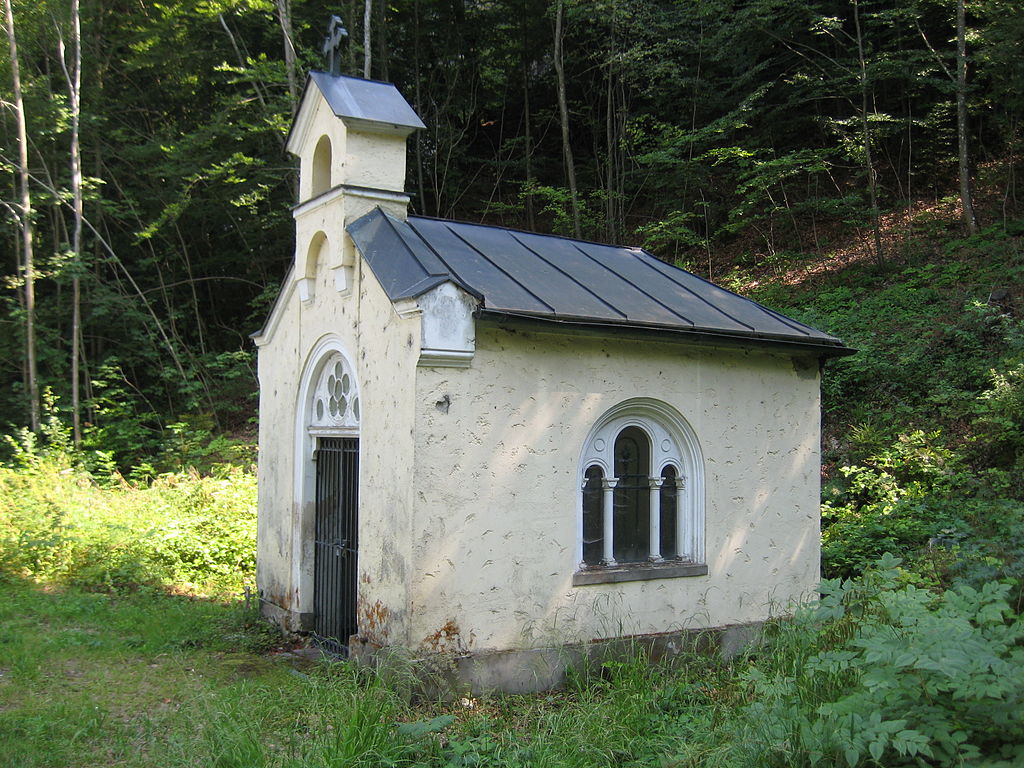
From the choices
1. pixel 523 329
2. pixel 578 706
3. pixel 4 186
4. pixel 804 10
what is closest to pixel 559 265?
pixel 523 329

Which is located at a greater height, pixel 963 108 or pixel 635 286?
pixel 963 108

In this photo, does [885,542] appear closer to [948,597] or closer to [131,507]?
[948,597]

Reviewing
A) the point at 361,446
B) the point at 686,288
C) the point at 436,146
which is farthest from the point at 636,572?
the point at 436,146

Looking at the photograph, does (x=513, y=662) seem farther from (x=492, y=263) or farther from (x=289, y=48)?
(x=289, y=48)

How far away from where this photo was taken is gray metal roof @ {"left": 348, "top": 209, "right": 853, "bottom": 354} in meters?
6.61

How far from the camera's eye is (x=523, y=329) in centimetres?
664

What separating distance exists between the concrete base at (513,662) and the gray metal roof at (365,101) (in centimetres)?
460

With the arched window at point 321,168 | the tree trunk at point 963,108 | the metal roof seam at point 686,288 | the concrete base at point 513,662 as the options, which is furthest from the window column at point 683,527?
the tree trunk at point 963,108

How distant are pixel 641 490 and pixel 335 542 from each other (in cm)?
295

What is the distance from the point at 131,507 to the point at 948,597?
39.6 feet

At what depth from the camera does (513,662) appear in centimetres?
648

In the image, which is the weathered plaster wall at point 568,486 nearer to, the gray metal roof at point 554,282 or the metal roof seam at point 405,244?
the gray metal roof at point 554,282

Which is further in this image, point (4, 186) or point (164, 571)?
point (4, 186)

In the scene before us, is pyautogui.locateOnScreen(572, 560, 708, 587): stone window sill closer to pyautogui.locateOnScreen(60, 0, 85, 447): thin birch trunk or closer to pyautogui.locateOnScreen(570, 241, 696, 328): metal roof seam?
pyautogui.locateOnScreen(570, 241, 696, 328): metal roof seam
